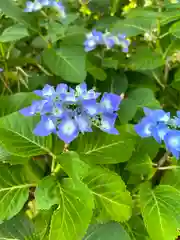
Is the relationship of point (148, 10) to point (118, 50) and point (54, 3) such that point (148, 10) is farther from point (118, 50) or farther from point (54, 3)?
point (54, 3)

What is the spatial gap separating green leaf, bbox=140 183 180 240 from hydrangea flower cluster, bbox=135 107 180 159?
0.09 m

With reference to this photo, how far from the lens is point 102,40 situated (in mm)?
1113

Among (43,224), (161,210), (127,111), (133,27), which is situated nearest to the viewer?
(161,210)

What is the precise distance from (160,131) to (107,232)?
0.70 feet

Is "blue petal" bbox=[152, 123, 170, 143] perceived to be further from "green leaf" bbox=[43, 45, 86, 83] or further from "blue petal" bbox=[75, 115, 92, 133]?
"green leaf" bbox=[43, 45, 86, 83]

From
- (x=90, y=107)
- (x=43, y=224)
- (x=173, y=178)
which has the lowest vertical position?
(x=43, y=224)

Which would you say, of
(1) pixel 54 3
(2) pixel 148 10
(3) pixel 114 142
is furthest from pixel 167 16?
(3) pixel 114 142

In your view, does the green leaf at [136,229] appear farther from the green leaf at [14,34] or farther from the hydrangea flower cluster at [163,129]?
the green leaf at [14,34]

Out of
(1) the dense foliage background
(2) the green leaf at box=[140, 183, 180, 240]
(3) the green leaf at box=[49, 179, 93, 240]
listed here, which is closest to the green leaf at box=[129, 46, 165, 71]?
(1) the dense foliage background

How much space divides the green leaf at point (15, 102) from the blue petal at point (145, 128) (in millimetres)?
235

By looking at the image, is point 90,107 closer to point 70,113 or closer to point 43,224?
point 70,113

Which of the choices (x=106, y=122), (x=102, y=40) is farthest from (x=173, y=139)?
(x=102, y=40)

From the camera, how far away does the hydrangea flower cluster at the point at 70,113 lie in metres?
0.68

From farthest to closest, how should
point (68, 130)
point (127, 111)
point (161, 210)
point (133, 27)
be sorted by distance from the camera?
1. point (133, 27)
2. point (127, 111)
3. point (161, 210)
4. point (68, 130)
